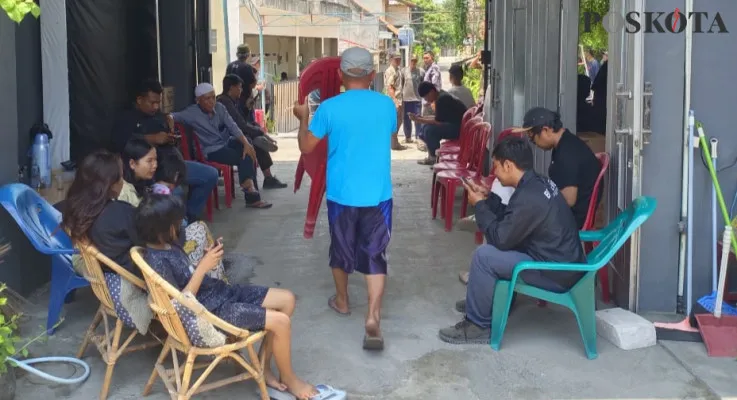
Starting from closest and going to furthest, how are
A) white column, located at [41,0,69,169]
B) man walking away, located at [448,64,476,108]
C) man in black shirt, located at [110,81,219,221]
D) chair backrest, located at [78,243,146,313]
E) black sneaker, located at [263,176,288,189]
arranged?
chair backrest, located at [78,243,146,313] < white column, located at [41,0,69,169] < man in black shirt, located at [110,81,219,221] < black sneaker, located at [263,176,288,189] < man walking away, located at [448,64,476,108]

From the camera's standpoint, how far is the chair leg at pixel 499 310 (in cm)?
399

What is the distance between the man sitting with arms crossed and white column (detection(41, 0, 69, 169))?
2041mm

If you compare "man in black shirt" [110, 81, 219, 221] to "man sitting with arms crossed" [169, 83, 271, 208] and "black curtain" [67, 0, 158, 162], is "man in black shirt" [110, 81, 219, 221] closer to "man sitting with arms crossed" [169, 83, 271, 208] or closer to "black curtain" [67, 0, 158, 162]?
"black curtain" [67, 0, 158, 162]

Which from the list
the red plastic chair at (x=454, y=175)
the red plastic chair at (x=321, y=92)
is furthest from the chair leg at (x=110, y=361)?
the red plastic chair at (x=454, y=175)

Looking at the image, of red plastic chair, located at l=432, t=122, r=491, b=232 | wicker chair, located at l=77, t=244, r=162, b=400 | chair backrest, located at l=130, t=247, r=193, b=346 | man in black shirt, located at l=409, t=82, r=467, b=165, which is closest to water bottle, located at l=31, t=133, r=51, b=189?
wicker chair, located at l=77, t=244, r=162, b=400

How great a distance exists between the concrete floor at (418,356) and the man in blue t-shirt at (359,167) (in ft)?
0.83

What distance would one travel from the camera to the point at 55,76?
5.23 m

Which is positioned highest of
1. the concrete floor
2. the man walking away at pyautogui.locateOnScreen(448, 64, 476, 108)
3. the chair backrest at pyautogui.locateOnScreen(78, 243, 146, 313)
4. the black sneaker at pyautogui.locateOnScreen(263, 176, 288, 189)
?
the man walking away at pyautogui.locateOnScreen(448, 64, 476, 108)

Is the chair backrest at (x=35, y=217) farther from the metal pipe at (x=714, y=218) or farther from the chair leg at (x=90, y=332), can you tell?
the metal pipe at (x=714, y=218)

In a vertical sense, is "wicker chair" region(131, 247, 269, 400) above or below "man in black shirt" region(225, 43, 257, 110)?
below

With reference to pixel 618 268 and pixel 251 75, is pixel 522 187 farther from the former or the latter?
pixel 251 75

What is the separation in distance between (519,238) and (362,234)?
84 centimetres

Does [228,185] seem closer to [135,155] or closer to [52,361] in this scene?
[135,155]

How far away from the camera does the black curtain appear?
609cm
